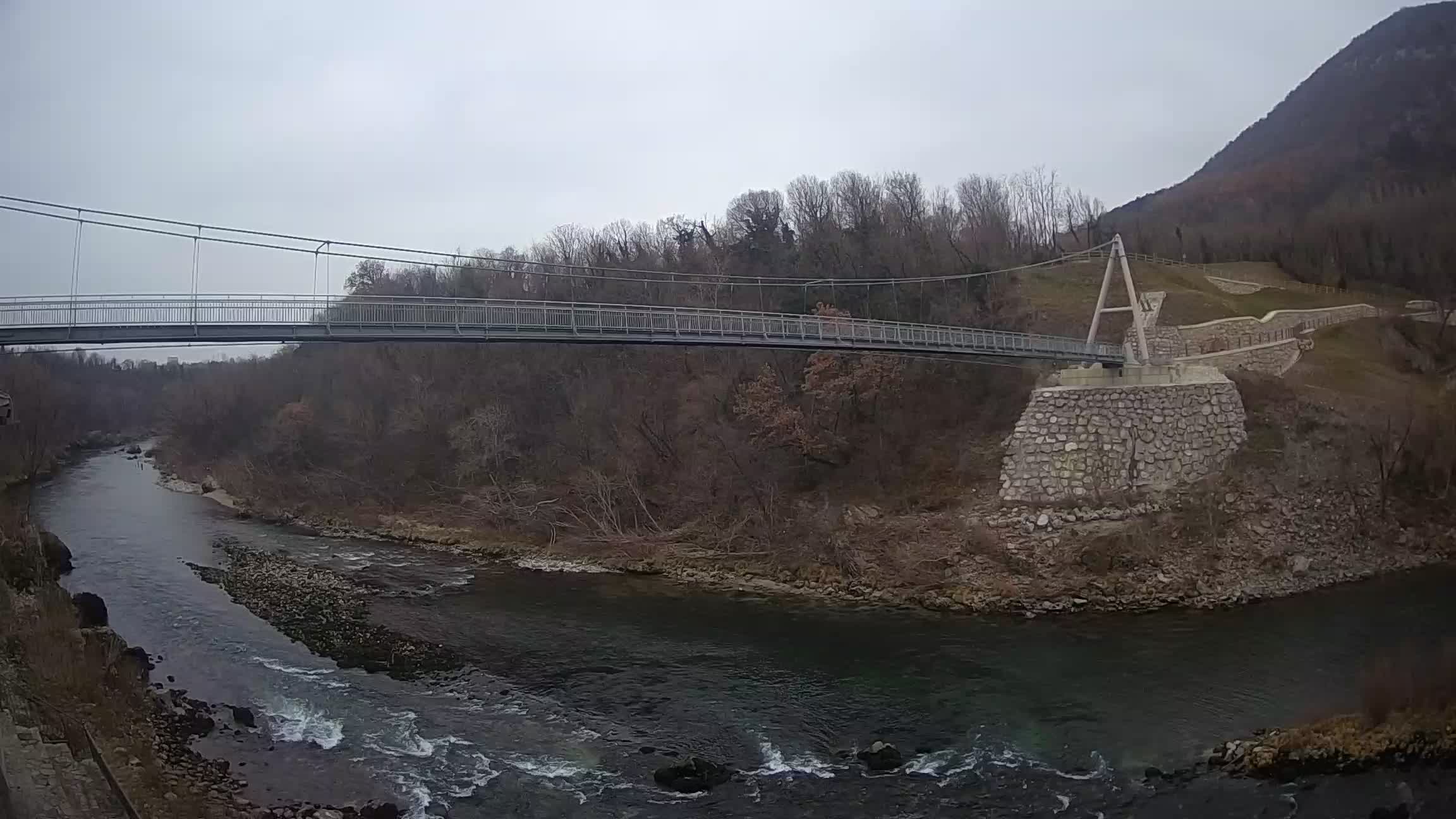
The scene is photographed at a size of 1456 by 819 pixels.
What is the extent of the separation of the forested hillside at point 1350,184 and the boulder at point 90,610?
46.3m

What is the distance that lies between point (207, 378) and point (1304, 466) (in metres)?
65.1

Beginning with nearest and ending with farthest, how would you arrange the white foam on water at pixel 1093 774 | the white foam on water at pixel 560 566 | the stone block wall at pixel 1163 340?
1. the white foam on water at pixel 1093 774
2. the white foam on water at pixel 560 566
3. the stone block wall at pixel 1163 340

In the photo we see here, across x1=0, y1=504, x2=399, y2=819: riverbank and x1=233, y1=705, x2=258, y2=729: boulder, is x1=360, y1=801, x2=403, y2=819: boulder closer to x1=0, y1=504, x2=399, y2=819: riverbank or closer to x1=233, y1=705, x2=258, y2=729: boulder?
x1=0, y1=504, x2=399, y2=819: riverbank

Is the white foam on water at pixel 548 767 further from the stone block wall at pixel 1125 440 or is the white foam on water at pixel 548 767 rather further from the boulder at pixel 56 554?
the boulder at pixel 56 554

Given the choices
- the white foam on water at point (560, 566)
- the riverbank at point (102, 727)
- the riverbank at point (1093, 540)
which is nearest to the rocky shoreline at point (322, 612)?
the riverbank at point (102, 727)

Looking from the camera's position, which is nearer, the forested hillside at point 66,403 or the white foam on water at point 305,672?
the white foam on water at point 305,672

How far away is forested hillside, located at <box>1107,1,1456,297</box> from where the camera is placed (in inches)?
1569

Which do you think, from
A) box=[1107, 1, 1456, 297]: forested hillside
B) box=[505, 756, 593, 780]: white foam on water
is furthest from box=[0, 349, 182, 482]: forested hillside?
box=[1107, 1, 1456, 297]: forested hillside

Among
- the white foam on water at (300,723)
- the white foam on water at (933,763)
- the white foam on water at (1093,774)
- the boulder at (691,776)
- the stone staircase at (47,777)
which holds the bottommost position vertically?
the white foam on water at (300,723)

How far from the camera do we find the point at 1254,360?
25.8m

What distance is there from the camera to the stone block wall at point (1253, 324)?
28.0m

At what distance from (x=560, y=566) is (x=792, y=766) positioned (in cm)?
1510

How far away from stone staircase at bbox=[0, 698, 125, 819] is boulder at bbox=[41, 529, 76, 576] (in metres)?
13.7

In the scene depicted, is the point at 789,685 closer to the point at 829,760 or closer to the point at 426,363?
the point at 829,760
